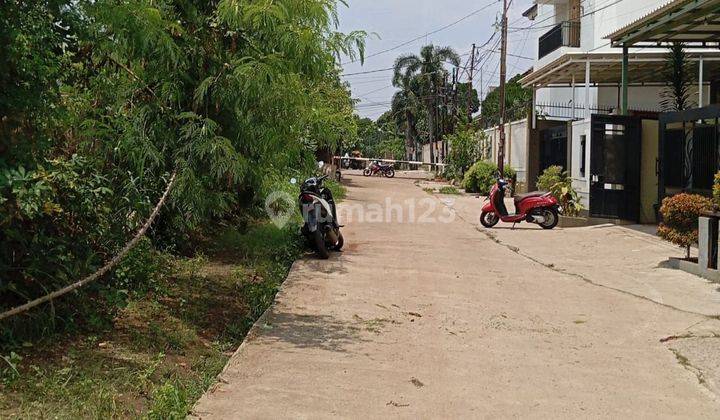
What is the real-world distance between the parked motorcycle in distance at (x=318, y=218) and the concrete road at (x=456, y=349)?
0.35m

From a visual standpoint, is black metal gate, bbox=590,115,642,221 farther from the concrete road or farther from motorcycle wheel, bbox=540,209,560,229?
the concrete road

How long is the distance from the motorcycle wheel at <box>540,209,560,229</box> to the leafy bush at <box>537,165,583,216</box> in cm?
80

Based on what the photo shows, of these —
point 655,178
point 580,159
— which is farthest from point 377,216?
point 655,178

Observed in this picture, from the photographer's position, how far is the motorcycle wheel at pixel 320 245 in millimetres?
10875

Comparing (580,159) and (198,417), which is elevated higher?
(580,159)

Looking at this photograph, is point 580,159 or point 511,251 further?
point 580,159

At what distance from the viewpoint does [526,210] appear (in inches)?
662

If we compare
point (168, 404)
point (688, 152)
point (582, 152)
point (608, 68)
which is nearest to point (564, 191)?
point (582, 152)

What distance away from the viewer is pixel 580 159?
1833 centimetres

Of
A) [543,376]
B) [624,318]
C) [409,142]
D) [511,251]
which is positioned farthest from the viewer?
[409,142]

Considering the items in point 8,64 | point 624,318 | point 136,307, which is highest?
point 8,64

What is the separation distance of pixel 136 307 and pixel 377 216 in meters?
12.6

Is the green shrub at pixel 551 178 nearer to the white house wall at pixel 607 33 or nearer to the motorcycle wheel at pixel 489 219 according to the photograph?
the motorcycle wheel at pixel 489 219

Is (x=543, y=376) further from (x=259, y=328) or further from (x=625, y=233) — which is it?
(x=625, y=233)
